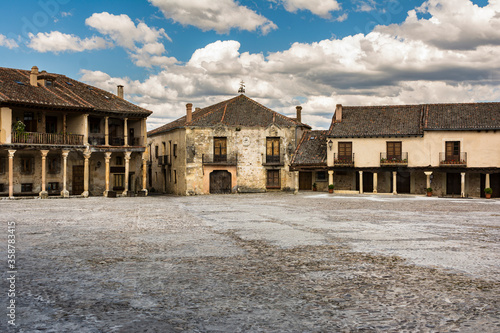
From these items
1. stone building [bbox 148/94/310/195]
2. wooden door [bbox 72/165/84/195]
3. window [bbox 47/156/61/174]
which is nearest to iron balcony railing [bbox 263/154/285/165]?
stone building [bbox 148/94/310/195]

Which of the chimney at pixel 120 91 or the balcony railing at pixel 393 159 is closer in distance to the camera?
the balcony railing at pixel 393 159

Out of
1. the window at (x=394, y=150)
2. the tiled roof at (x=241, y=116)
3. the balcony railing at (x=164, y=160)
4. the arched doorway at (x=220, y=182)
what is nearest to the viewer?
the window at (x=394, y=150)

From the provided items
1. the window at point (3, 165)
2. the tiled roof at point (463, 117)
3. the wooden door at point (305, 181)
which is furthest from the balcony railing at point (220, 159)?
the tiled roof at point (463, 117)

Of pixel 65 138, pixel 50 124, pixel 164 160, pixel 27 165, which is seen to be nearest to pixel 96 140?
pixel 65 138

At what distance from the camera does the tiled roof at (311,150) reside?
128ft

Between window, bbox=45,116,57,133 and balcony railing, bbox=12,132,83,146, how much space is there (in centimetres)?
156

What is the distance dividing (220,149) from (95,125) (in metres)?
10.1

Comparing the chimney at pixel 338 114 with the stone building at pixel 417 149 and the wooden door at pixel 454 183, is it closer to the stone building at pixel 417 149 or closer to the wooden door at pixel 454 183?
the stone building at pixel 417 149

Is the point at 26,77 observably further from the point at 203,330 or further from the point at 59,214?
the point at 203,330

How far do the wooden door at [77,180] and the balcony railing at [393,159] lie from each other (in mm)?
22216

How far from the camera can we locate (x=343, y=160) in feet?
123

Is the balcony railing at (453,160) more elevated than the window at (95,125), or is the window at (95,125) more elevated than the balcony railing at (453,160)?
the window at (95,125)

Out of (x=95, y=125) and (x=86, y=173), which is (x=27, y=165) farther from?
(x=95, y=125)

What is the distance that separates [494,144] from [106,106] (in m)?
28.0
